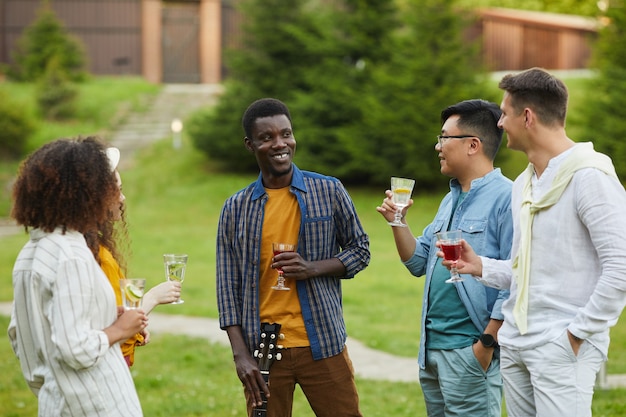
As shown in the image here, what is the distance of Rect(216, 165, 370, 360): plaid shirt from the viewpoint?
4.70 m

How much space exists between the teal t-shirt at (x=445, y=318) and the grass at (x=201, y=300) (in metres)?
2.94

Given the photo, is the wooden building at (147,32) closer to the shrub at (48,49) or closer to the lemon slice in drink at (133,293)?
the shrub at (48,49)

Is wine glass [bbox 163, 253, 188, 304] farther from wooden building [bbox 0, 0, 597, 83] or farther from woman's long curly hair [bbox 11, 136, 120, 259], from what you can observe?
wooden building [bbox 0, 0, 597, 83]

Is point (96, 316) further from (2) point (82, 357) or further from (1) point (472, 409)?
(1) point (472, 409)

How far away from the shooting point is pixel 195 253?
1777 centimetres

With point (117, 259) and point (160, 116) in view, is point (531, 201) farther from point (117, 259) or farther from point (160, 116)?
point (160, 116)

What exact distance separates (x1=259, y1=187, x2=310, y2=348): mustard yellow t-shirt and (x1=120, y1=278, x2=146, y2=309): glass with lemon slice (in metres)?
0.98

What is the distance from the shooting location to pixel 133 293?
12.6 feet

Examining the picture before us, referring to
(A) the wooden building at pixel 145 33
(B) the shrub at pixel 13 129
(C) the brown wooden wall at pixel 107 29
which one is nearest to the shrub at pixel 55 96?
(B) the shrub at pixel 13 129

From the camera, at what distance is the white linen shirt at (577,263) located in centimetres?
368

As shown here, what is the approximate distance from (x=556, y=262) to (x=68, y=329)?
204 cm

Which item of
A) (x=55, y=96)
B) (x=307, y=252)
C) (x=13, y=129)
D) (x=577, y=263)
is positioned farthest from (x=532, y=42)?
(x=577, y=263)

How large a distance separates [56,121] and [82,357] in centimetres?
2590

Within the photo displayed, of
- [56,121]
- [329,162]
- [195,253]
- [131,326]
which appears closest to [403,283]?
[195,253]
